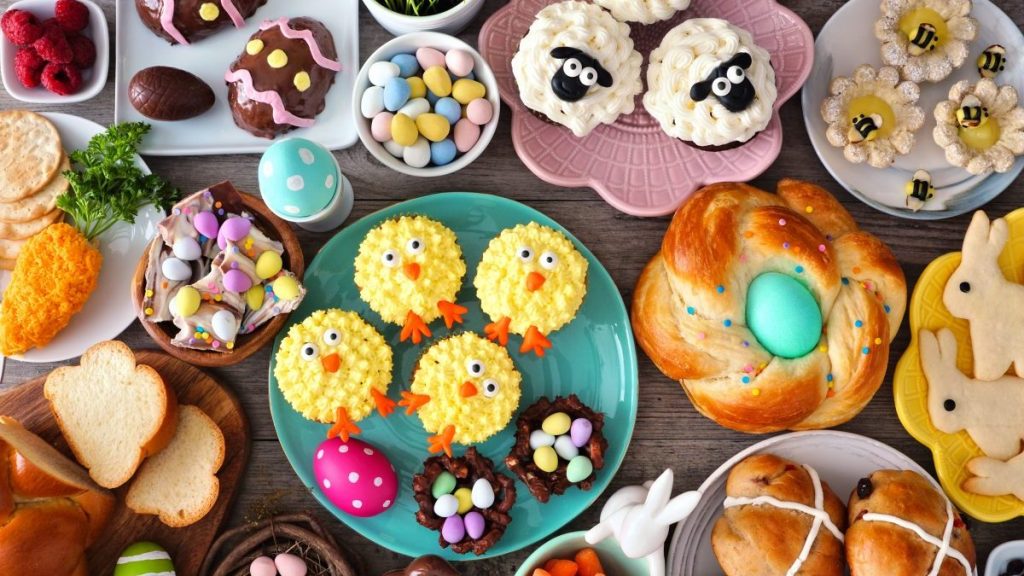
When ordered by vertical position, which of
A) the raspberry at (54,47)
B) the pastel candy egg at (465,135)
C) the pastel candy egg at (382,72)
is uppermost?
the pastel candy egg at (382,72)

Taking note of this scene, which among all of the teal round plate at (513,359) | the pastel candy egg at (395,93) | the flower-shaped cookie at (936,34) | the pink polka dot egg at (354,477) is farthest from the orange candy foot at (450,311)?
the flower-shaped cookie at (936,34)

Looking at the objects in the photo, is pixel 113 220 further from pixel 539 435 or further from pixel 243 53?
pixel 539 435

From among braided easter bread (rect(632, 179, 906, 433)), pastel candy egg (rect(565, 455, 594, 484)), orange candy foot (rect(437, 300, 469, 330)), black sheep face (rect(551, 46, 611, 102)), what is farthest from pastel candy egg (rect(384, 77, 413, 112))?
pastel candy egg (rect(565, 455, 594, 484))

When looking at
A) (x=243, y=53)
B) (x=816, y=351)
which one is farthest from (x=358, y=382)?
(x=816, y=351)

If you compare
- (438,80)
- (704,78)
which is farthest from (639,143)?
(438,80)

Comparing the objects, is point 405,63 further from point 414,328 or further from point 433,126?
point 414,328

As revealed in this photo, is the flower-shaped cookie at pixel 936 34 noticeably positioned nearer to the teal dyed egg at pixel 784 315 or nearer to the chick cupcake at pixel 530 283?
the teal dyed egg at pixel 784 315

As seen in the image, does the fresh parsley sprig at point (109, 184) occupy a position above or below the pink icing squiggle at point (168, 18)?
below
